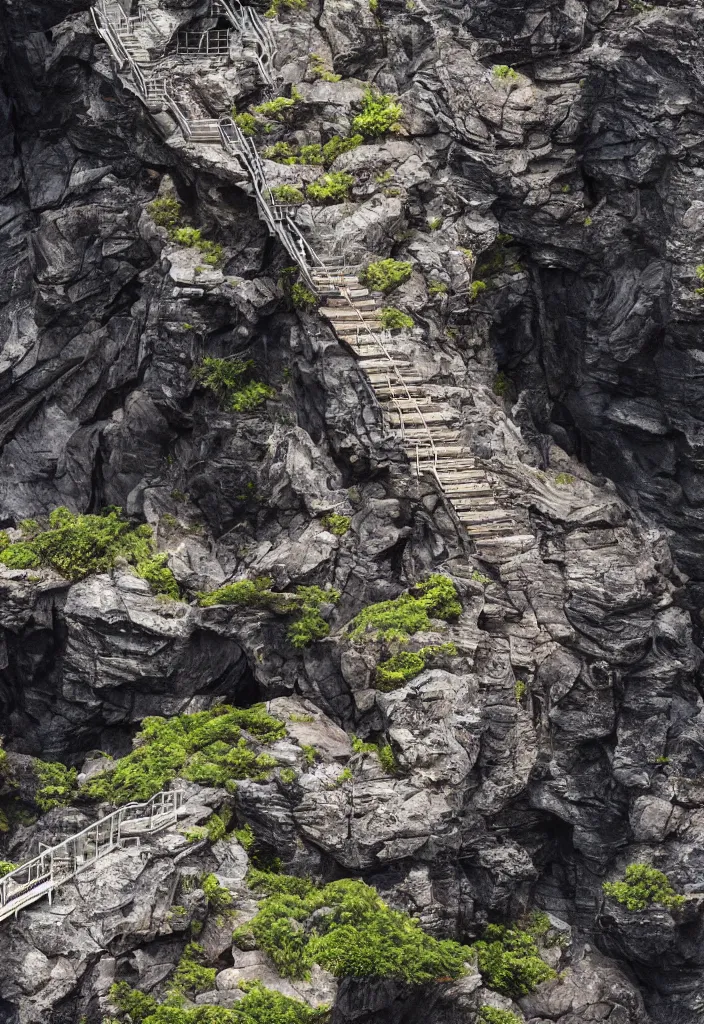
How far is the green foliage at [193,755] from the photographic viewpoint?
94.4 feet

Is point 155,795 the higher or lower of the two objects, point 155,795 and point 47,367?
the lower

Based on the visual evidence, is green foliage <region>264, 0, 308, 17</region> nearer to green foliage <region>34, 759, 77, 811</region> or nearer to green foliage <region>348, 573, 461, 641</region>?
green foliage <region>348, 573, 461, 641</region>

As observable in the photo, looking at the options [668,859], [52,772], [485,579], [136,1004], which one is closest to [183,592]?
[52,772]

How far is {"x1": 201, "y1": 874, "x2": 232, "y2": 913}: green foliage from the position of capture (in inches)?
1053

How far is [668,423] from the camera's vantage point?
34594mm

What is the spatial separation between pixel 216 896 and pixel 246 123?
1938 centimetres

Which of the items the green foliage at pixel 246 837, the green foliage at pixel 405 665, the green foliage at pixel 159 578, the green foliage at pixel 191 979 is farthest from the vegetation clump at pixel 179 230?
the green foliage at pixel 191 979

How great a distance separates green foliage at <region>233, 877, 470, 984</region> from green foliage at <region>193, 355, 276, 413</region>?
11.7 metres

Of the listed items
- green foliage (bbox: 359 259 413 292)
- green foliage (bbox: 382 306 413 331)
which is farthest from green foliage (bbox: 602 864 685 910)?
green foliage (bbox: 359 259 413 292)

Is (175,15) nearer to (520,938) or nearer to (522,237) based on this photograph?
(522,237)

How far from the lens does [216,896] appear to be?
87.8 ft

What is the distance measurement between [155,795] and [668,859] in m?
11.1

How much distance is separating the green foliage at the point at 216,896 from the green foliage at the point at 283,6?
22889mm

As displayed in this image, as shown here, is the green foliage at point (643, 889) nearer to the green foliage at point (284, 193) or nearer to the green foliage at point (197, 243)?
the green foliage at point (197, 243)
